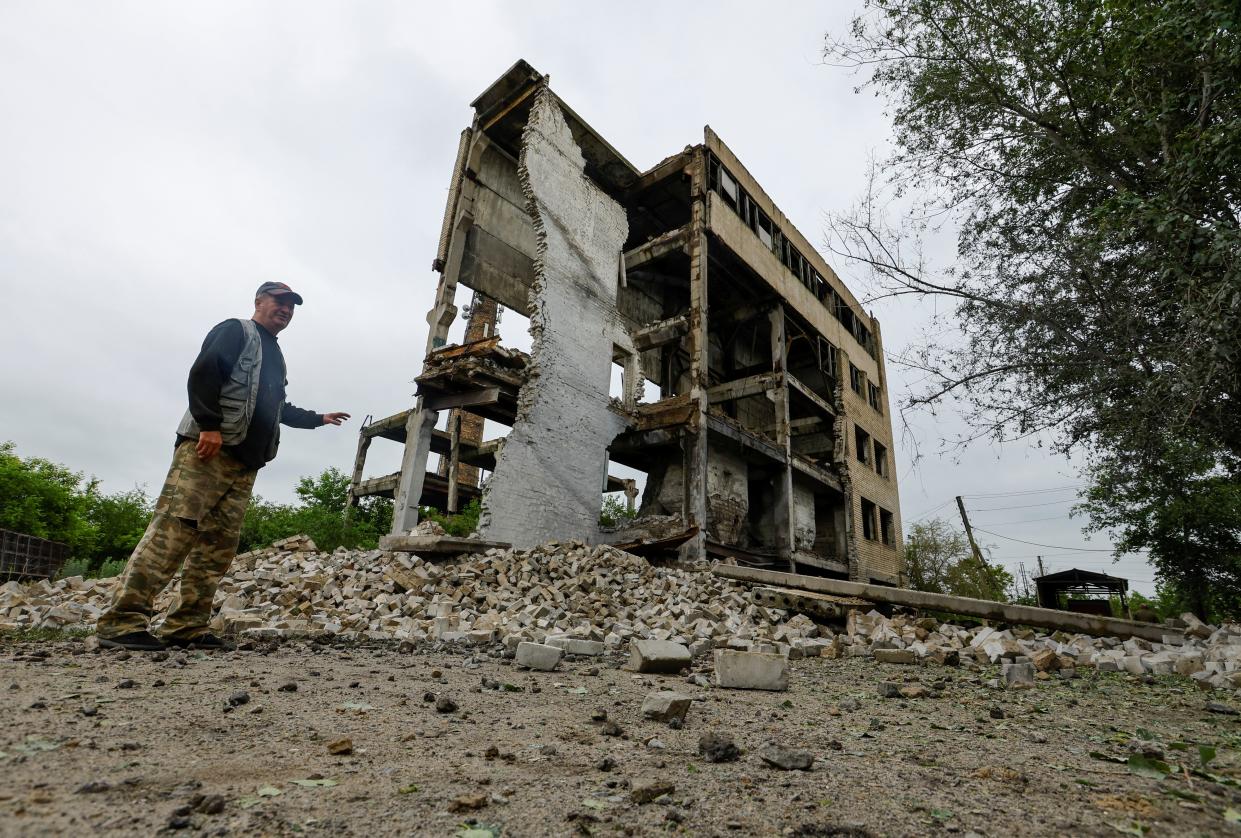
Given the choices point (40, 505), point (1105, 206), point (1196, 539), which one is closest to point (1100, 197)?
point (1105, 206)

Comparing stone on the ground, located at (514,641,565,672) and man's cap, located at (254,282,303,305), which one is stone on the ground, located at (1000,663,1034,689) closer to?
stone on the ground, located at (514,641,565,672)

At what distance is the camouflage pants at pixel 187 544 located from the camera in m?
3.40

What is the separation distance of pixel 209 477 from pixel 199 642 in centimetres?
111

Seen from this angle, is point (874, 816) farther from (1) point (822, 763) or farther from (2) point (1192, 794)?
(2) point (1192, 794)

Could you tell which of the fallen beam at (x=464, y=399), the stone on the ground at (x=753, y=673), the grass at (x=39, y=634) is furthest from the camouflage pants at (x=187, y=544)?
the fallen beam at (x=464, y=399)

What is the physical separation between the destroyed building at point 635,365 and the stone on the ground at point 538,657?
582cm

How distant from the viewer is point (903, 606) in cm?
741

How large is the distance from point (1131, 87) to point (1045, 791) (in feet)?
25.1

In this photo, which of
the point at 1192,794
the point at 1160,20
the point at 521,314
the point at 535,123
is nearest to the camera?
the point at 1192,794

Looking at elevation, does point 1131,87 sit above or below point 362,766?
above

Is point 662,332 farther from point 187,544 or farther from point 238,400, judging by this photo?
point 187,544

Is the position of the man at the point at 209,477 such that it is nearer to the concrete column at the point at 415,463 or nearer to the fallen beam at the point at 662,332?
the concrete column at the point at 415,463

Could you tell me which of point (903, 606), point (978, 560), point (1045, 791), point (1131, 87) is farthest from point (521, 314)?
point (978, 560)

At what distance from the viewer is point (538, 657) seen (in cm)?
364
